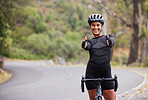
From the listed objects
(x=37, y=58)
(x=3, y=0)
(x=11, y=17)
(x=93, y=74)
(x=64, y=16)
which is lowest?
(x=37, y=58)

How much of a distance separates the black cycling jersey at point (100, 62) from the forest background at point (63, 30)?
207 cm

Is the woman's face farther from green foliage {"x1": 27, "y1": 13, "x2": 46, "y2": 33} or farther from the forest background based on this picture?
green foliage {"x1": 27, "y1": 13, "x2": 46, "y2": 33}

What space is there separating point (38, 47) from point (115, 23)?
25.7 metres

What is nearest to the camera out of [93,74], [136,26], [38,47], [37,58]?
[93,74]

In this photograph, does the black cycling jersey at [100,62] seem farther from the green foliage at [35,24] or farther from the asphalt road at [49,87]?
the green foliage at [35,24]

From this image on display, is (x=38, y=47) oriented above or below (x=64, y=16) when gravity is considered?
below

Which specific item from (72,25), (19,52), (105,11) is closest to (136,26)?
(105,11)

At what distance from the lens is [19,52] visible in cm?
5522

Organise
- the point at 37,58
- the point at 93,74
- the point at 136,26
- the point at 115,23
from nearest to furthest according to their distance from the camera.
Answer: the point at 93,74 → the point at 136,26 → the point at 115,23 → the point at 37,58

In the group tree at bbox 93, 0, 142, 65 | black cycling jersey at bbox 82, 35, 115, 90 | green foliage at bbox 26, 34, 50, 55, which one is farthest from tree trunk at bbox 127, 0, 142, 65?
green foliage at bbox 26, 34, 50, 55

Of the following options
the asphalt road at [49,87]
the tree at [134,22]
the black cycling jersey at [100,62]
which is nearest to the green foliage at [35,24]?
the tree at [134,22]

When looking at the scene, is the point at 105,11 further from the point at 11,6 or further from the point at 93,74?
the point at 93,74

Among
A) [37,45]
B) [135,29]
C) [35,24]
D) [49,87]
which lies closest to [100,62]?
[49,87]

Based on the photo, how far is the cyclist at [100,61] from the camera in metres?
3.72
